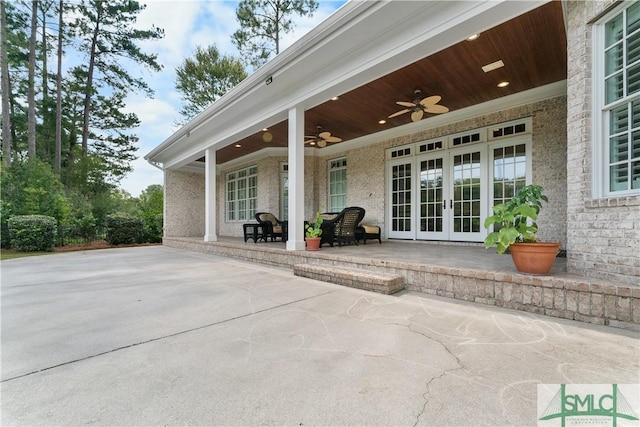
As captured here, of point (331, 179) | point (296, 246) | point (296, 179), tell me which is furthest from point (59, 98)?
point (296, 246)

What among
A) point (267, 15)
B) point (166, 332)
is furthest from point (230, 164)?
point (166, 332)

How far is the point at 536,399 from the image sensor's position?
135cm

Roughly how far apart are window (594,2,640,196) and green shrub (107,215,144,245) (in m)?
13.4

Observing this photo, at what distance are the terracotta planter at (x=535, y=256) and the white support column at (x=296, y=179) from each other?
3.42 meters

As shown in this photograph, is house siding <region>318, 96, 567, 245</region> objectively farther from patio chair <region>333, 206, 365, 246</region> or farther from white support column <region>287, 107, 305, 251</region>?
white support column <region>287, 107, 305, 251</region>

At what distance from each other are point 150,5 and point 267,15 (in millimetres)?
6050

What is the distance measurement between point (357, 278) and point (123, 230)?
11.1 m

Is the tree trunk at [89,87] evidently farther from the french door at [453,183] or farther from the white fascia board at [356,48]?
the french door at [453,183]

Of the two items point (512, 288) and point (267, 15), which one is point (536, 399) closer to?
point (512, 288)

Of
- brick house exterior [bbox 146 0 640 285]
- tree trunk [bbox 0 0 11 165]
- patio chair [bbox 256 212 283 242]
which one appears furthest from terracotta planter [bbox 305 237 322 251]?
tree trunk [bbox 0 0 11 165]

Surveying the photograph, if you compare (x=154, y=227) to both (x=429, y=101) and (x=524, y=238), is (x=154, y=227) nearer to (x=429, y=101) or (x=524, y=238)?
(x=429, y=101)

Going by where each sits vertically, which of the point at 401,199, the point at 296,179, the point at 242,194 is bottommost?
the point at 401,199

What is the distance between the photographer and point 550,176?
16.1ft
